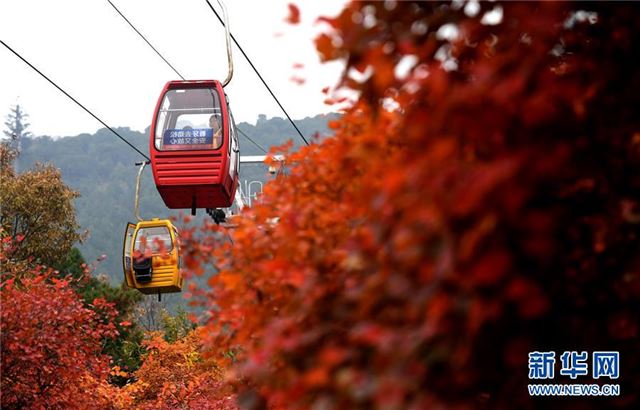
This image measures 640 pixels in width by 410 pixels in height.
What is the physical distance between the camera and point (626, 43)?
3252 millimetres

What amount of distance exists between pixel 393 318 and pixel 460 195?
0.50 meters

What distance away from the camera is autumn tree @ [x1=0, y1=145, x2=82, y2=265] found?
3931cm

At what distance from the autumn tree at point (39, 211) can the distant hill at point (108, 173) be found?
288ft

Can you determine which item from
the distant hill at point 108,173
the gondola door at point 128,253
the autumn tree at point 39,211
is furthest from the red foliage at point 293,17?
the distant hill at point 108,173

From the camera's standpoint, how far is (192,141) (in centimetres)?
1570

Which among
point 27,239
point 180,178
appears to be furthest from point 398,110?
point 27,239

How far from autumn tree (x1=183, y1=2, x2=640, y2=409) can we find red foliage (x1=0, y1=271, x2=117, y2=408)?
9005mm

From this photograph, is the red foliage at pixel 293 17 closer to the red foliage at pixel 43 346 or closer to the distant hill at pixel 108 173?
the red foliage at pixel 43 346

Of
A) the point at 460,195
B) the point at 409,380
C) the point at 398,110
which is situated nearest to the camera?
the point at 460,195

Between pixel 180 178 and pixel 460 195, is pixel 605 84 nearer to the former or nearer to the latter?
pixel 460 195

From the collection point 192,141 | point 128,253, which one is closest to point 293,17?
point 192,141

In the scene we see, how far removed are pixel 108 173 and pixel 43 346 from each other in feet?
516

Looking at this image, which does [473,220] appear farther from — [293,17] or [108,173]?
[108,173]

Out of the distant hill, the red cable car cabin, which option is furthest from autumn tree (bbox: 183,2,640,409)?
the distant hill
